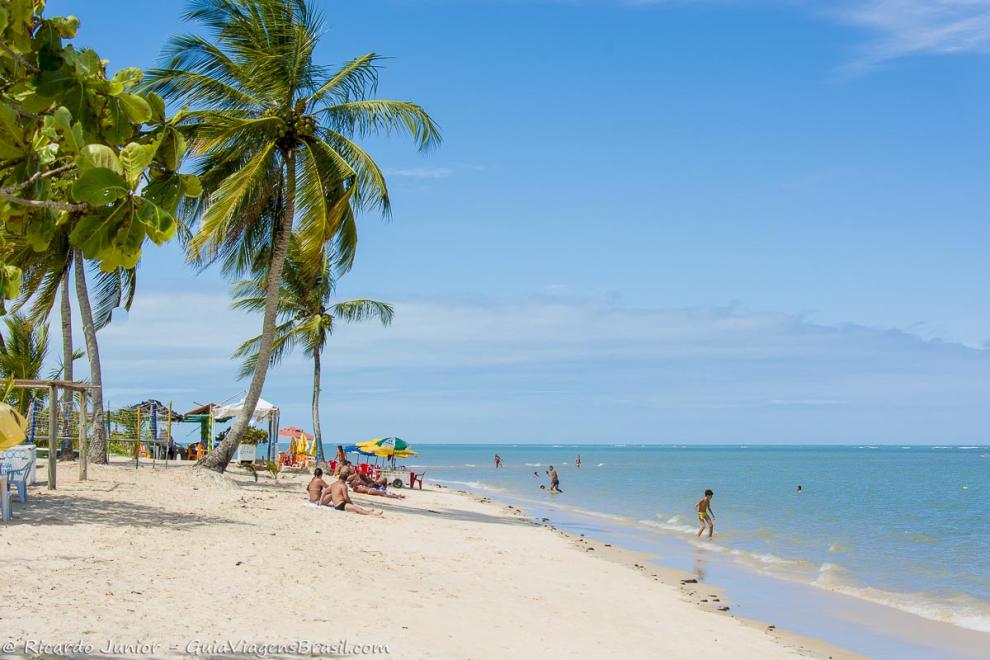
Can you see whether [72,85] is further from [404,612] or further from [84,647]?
[404,612]

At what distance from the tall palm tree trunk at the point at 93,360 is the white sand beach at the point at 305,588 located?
351 centimetres

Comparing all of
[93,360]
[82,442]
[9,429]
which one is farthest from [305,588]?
[93,360]

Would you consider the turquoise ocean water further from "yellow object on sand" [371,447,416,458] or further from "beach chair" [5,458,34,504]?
"beach chair" [5,458,34,504]

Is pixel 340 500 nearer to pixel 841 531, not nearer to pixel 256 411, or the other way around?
pixel 256 411

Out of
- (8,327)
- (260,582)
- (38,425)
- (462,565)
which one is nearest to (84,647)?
(260,582)

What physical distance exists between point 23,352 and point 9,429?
23952 millimetres

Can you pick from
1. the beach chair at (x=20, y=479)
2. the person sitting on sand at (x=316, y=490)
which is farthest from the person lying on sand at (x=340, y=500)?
the beach chair at (x=20, y=479)

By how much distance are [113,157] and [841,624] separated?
11491 millimetres

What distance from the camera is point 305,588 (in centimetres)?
824

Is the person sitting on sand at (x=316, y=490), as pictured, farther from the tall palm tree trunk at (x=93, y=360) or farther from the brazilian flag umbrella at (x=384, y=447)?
the brazilian flag umbrella at (x=384, y=447)

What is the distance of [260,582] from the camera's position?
26.8 feet

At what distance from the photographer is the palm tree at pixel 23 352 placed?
930 inches

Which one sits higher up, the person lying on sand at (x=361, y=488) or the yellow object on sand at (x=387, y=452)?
the yellow object on sand at (x=387, y=452)

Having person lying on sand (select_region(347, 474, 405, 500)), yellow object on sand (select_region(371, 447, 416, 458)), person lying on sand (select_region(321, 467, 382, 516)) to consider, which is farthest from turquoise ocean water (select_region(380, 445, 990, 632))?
person lying on sand (select_region(321, 467, 382, 516))
